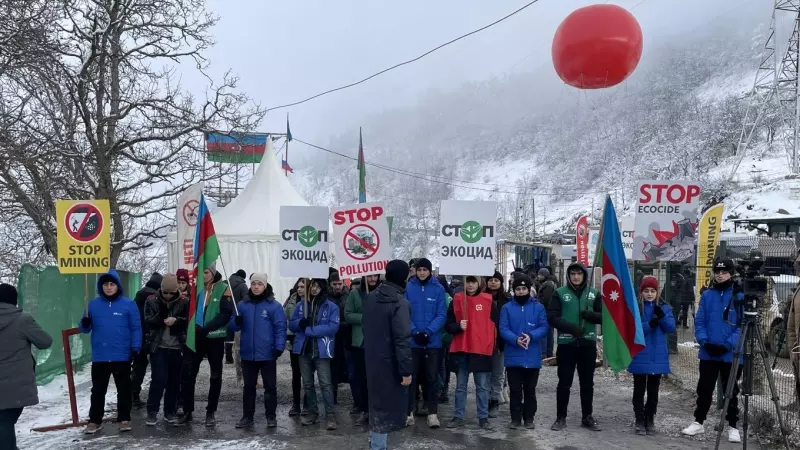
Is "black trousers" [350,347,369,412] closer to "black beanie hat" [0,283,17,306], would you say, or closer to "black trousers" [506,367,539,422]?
"black trousers" [506,367,539,422]

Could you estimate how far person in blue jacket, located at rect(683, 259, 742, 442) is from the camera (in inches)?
295

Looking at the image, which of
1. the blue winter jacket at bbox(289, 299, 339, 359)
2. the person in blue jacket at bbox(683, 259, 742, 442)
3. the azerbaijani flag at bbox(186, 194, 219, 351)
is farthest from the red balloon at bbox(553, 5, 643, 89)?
the azerbaijani flag at bbox(186, 194, 219, 351)

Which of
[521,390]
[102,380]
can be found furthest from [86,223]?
[521,390]

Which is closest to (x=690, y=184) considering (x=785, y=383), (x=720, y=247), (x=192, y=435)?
(x=720, y=247)

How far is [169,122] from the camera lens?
50.0ft

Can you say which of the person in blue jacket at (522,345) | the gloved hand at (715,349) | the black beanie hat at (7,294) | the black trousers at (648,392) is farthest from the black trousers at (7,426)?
the gloved hand at (715,349)

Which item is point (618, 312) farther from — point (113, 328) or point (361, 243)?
point (113, 328)

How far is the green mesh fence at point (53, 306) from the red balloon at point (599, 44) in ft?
24.6

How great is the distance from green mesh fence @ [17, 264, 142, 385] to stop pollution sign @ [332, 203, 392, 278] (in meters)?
4.19

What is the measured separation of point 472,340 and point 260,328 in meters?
2.50

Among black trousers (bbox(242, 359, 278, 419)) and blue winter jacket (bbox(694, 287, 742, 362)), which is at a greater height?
blue winter jacket (bbox(694, 287, 742, 362))

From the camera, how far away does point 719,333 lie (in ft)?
24.8

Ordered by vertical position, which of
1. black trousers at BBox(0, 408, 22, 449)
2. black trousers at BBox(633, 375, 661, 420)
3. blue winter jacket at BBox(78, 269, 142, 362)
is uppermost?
blue winter jacket at BBox(78, 269, 142, 362)

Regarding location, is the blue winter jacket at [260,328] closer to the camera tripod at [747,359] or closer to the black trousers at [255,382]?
the black trousers at [255,382]
